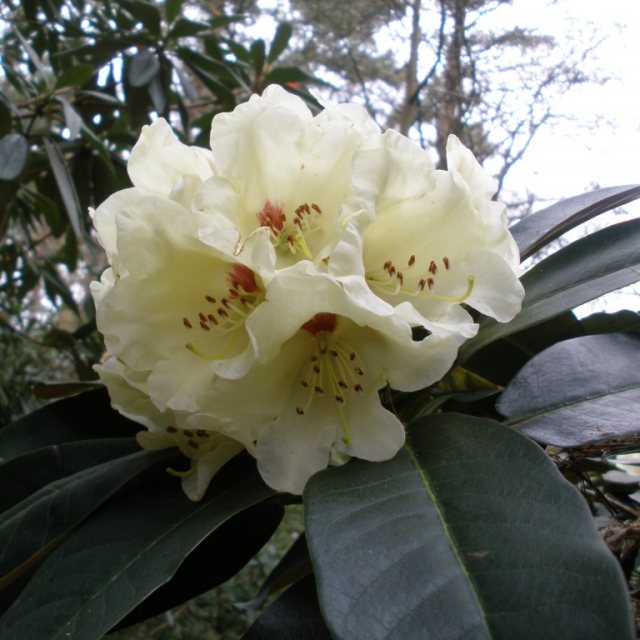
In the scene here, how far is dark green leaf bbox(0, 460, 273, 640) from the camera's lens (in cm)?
51

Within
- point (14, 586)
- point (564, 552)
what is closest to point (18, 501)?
point (14, 586)

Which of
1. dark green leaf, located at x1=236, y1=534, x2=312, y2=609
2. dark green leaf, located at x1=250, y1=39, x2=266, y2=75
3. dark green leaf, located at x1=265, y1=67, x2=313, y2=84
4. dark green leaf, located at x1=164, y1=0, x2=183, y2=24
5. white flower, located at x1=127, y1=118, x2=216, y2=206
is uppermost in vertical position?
dark green leaf, located at x1=164, y1=0, x2=183, y2=24

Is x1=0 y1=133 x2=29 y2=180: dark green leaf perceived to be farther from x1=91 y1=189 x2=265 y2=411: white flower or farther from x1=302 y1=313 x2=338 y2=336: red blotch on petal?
x1=302 y1=313 x2=338 y2=336: red blotch on petal

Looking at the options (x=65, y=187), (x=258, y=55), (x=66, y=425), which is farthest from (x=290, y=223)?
(x=258, y=55)

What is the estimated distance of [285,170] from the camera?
65cm

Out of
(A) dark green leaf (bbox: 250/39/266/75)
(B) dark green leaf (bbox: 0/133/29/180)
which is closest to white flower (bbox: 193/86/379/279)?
(B) dark green leaf (bbox: 0/133/29/180)

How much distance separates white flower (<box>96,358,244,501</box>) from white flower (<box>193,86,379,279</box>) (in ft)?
0.58

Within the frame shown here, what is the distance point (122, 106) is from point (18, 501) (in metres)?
1.52

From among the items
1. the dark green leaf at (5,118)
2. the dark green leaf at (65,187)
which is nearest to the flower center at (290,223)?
the dark green leaf at (65,187)

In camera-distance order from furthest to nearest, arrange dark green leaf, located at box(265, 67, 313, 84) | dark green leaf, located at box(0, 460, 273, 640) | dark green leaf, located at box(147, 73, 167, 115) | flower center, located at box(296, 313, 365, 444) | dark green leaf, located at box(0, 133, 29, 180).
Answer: dark green leaf, located at box(265, 67, 313, 84)
dark green leaf, located at box(147, 73, 167, 115)
dark green leaf, located at box(0, 133, 29, 180)
flower center, located at box(296, 313, 365, 444)
dark green leaf, located at box(0, 460, 273, 640)

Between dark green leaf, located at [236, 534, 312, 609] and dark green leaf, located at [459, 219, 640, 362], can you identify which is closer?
dark green leaf, located at [459, 219, 640, 362]

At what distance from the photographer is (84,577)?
56 cm

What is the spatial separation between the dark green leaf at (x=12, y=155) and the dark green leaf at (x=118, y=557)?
957 millimetres

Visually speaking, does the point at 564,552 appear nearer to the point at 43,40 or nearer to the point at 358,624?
the point at 358,624
